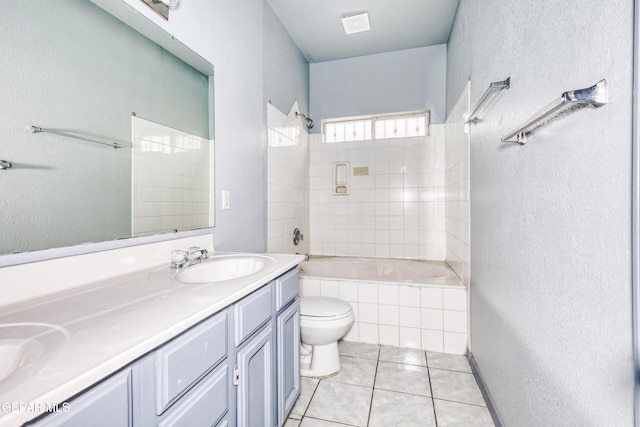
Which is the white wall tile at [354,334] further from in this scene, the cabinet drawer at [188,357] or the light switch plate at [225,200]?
the cabinet drawer at [188,357]

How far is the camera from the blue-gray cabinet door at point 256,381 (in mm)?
951

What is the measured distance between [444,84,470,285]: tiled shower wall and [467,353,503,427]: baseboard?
49cm

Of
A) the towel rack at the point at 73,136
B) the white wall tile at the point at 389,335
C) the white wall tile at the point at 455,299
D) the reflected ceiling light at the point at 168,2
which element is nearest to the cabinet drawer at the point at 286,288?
the towel rack at the point at 73,136

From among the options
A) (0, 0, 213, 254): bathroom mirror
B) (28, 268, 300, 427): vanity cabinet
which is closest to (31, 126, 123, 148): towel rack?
(0, 0, 213, 254): bathroom mirror

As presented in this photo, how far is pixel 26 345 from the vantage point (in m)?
0.54

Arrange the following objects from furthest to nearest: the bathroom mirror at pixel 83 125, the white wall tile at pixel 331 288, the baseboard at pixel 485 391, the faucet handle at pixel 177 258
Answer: the white wall tile at pixel 331 288 → the baseboard at pixel 485 391 → the faucet handle at pixel 177 258 → the bathroom mirror at pixel 83 125

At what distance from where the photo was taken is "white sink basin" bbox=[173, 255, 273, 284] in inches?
50.8

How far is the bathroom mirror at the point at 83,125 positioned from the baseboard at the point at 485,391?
1722 mm

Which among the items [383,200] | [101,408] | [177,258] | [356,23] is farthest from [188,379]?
[356,23]

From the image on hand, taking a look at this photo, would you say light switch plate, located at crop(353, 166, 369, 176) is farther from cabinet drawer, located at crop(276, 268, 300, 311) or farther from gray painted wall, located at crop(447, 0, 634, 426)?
cabinet drawer, located at crop(276, 268, 300, 311)

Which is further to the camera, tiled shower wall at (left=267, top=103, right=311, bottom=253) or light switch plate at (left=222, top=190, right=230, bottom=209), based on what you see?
tiled shower wall at (left=267, top=103, right=311, bottom=253)

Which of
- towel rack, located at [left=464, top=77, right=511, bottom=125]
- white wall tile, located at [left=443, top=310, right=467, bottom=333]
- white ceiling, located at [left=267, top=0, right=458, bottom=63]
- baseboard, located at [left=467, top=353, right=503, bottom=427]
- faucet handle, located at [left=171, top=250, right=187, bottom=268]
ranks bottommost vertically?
baseboard, located at [left=467, top=353, right=503, bottom=427]

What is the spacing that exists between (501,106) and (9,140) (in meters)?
1.78

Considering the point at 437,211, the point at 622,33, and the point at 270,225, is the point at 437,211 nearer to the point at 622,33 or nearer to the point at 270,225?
the point at 270,225
